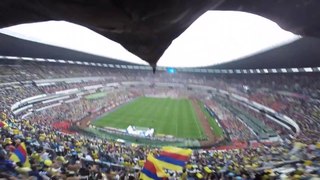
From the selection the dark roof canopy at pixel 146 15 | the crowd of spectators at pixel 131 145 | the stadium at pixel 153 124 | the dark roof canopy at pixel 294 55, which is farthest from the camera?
the dark roof canopy at pixel 294 55

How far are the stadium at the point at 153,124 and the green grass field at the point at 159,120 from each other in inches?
4.3

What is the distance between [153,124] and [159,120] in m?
2.66

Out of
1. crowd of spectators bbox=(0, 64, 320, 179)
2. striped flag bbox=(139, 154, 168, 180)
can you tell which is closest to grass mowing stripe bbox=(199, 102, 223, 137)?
crowd of spectators bbox=(0, 64, 320, 179)

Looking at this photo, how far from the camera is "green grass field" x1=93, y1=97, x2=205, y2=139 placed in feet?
101

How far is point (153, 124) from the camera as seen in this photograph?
32969mm

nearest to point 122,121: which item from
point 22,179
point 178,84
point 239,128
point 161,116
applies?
point 161,116

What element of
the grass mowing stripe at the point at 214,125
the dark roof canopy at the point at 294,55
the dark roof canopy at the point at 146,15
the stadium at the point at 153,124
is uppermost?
the dark roof canopy at the point at 294,55

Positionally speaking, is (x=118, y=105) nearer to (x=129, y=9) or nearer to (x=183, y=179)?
(x=183, y=179)

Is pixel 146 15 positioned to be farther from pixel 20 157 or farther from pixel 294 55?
pixel 294 55

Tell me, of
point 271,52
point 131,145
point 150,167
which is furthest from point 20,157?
point 271,52

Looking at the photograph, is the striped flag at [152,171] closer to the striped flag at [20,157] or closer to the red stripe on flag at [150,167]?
the red stripe on flag at [150,167]

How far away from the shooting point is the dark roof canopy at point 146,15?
2.15 meters

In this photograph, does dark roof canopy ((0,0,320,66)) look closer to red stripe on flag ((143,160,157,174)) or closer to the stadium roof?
red stripe on flag ((143,160,157,174))

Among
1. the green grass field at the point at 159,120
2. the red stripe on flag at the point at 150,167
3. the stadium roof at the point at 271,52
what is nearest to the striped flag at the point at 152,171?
the red stripe on flag at the point at 150,167
